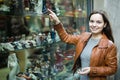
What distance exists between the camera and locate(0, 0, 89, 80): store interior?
3.70 metres

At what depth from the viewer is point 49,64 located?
14.7 ft

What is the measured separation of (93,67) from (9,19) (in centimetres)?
109

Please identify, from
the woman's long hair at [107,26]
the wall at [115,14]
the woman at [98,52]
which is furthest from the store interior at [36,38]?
the woman's long hair at [107,26]

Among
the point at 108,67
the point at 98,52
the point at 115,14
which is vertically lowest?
the point at 108,67

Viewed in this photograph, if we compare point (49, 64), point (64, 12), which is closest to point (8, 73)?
point (49, 64)

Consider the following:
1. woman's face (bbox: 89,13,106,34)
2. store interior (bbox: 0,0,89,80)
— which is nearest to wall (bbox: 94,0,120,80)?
store interior (bbox: 0,0,89,80)

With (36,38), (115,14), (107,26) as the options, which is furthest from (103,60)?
(115,14)

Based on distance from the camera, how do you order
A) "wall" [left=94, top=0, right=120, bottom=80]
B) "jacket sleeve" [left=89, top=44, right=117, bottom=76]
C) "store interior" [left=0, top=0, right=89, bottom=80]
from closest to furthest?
"jacket sleeve" [left=89, top=44, right=117, bottom=76] < "store interior" [left=0, top=0, right=89, bottom=80] < "wall" [left=94, top=0, right=120, bottom=80]

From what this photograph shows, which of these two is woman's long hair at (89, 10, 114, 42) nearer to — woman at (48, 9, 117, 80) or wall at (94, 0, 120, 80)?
woman at (48, 9, 117, 80)

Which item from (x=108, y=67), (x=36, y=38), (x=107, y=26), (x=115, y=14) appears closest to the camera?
(x=108, y=67)

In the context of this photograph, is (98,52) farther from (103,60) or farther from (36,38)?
(36,38)

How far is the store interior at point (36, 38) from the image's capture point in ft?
12.1

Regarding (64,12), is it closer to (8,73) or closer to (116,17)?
(116,17)

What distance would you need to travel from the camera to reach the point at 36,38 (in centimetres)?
419
